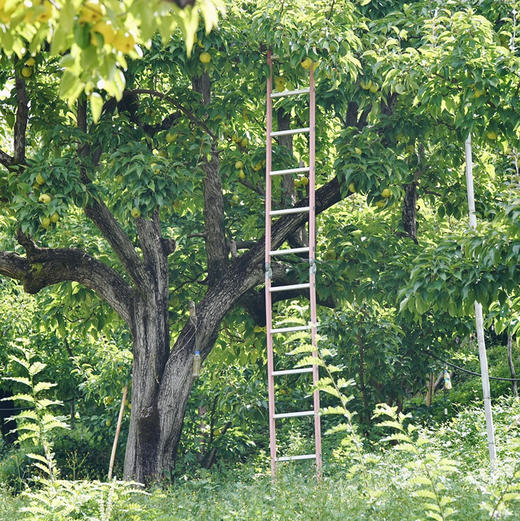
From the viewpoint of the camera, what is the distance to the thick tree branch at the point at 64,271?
951cm

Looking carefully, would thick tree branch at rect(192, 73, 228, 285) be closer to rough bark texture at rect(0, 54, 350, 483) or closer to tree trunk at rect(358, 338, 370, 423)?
rough bark texture at rect(0, 54, 350, 483)

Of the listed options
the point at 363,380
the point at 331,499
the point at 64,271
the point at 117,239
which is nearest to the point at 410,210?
the point at 363,380

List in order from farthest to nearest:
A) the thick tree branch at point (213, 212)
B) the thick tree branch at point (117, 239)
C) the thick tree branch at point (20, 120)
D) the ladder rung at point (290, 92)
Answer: the thick tree branch at point (213, 212)
the thick tree branch at point (117, 239)
the thick tree branch at point (20, 120)
the ladder rung at point (290, 92)

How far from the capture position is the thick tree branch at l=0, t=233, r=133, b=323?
9.51m

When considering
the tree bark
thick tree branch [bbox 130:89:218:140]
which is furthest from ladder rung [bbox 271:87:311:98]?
the tree bark

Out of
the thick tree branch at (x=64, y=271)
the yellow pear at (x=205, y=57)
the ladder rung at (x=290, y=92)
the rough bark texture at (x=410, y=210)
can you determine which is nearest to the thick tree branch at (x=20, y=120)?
the thick tree branch at (x=64, y=271)

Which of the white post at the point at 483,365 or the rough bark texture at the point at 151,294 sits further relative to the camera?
the rough bark texture at the point at 151,294

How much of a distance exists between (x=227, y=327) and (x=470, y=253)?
16.5 feet

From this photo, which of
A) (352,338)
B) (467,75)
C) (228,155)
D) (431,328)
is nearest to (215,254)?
(228,155)

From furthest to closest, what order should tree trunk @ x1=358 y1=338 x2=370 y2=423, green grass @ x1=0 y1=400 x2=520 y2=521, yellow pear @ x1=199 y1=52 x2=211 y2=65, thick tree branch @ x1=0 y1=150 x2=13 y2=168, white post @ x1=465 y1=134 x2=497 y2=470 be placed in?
tree trunk @ x1=358 y1=338 x2=370 y2=423, thick tree branch @ x1=0 y1=150 x2=13 y2=168, yellow pear @ x1=199 y1=52 x2=211 y2=65, white post @ x1=465 y1=134 x2=497 y2=470, green grass @ x1=0 y1=400 x2=520 y2=521

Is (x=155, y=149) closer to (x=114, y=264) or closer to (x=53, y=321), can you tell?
(x=114, y=264)

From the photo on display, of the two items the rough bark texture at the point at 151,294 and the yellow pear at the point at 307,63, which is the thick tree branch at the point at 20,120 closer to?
the rough bark texture at the point at 151,294

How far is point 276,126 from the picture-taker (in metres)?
10.9

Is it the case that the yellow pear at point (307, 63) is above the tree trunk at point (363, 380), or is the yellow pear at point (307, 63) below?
above
